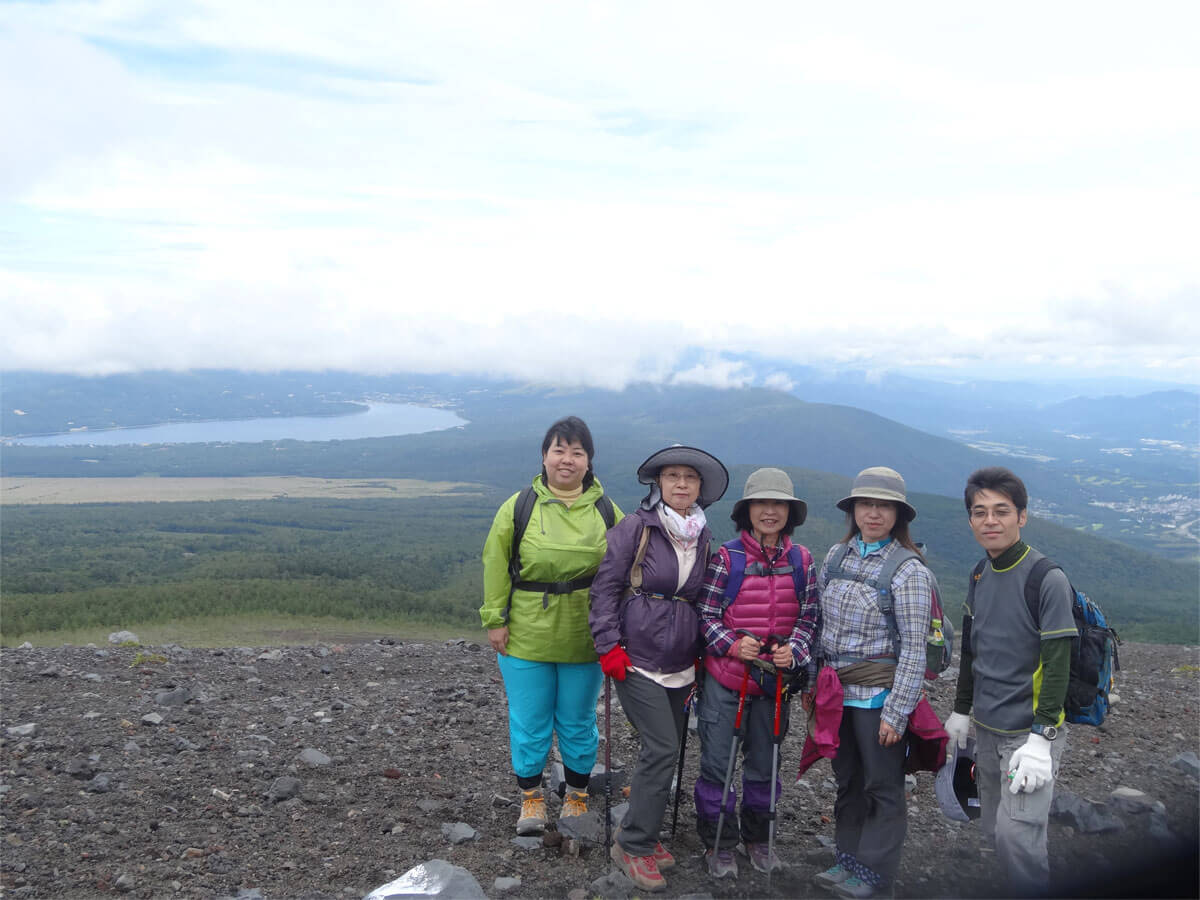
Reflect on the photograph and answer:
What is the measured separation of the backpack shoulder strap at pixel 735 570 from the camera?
5.07m

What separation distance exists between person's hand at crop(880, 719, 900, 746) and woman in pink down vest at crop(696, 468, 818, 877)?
1.87 ft

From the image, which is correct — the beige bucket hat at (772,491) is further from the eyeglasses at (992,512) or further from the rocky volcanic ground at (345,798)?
the rocky volcanic ground at (345,798)

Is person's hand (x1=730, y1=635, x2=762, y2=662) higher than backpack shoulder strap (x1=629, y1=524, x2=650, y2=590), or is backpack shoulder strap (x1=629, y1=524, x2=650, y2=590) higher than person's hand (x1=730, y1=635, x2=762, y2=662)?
backpack shoulder strap (x1=629, y1=524, x2=650, y2=590)

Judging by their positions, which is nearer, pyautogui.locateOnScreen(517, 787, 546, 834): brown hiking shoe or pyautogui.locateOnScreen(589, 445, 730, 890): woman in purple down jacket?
pyautogui.locateOnScreen(589, 445, 730, 890): woman in purple down jacket

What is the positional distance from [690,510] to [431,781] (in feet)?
12.6

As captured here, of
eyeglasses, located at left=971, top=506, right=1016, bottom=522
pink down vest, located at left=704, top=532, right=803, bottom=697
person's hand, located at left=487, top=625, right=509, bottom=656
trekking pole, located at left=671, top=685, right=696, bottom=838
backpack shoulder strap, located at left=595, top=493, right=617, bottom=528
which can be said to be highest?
eyeglasses, located at left=971, top=506, right=1016, bottom=522

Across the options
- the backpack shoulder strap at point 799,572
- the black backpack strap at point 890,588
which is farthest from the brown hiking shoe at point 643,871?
the black backpack strap at point 890,588

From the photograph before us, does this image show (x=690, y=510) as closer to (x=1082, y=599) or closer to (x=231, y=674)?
(x=1082, y=599)

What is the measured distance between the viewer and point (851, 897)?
498 centimetres

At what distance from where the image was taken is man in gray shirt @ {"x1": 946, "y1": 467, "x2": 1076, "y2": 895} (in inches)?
166

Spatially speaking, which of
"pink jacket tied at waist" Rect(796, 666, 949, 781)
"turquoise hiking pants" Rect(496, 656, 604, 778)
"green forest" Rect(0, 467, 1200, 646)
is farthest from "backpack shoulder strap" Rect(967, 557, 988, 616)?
"green forest" Rect(0, 467, 1200, 646)

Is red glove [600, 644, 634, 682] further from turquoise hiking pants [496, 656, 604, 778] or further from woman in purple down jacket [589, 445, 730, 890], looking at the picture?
turquoise hiking pants [496, 656, 604, 778]

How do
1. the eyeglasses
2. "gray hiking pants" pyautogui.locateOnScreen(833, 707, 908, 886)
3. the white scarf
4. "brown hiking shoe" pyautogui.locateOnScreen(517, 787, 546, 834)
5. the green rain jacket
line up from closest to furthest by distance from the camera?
the eyeglasses → "gray hiking pants" pyautogui.locateOnScreen(833, 707, 908, 886) → the white scarf → the green rain jacket → "brown hiking shoe" pyautogui.locateOnScreen(517, 787, 546, 834)

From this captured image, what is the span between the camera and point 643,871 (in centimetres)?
504
